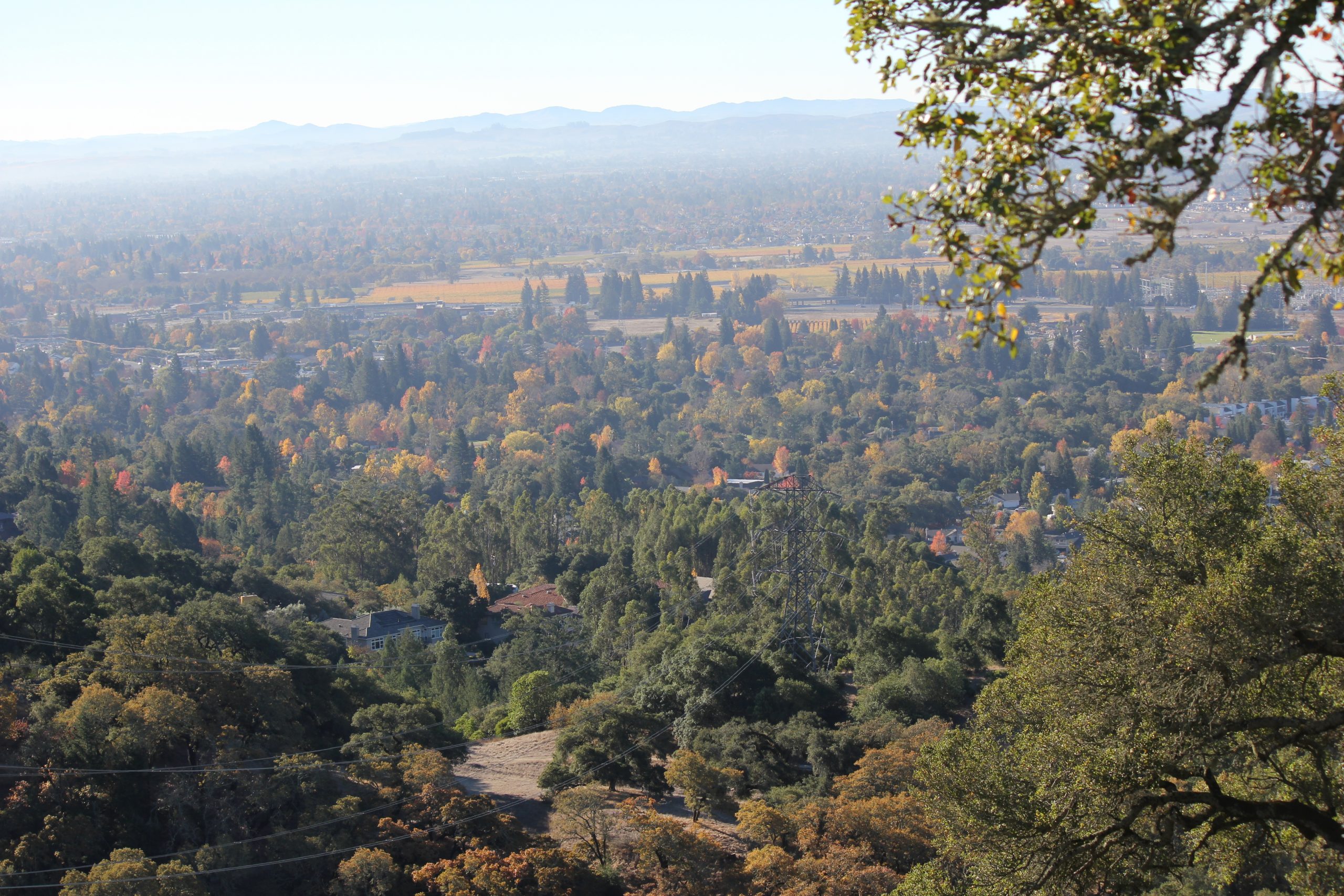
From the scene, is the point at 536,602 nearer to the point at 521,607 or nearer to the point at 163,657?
the point at 521,607

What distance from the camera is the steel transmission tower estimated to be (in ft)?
66.3

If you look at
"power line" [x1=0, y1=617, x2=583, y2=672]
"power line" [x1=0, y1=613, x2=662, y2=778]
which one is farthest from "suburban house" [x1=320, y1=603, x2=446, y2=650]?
"power line" [x1=0, y1=613, x2=662, y2=778]

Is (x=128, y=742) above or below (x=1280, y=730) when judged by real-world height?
below

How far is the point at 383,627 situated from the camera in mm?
26750

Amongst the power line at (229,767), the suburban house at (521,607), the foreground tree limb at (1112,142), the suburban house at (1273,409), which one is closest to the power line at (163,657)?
the power line at (229,767)

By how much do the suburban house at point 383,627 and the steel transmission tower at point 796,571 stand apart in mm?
7161

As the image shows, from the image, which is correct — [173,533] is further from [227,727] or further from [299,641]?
[227,727]

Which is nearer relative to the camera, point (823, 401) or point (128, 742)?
point (128, 742)

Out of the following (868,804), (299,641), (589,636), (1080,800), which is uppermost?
(1080,800)

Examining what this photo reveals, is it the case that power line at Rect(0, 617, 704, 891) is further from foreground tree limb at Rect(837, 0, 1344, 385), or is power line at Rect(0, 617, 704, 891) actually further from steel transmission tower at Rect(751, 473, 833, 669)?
foreground tree limb at Rect(837, 0, 1344, 385)

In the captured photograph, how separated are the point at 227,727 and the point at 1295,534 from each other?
11.7 meters

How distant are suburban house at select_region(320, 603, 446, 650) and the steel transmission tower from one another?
7.16m

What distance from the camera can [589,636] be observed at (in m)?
25.7

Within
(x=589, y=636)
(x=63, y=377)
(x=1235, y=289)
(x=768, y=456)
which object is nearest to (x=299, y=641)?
(x=589, y=636)
